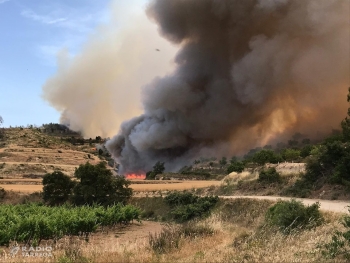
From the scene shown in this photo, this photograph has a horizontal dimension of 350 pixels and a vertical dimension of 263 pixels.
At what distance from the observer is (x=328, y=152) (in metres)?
22.2

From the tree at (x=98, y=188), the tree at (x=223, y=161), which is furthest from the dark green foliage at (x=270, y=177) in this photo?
the tree at (x=223, y=161)

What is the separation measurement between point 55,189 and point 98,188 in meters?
6.51

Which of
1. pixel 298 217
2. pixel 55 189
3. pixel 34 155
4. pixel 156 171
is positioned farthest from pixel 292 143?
pixel 34 155

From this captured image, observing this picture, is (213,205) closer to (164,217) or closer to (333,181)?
(164,217)

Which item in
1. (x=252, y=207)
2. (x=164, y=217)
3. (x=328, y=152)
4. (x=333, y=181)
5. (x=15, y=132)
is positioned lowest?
(x=164, y=217)

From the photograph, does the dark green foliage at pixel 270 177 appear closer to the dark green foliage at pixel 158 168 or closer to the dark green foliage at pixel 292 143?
the dark green foliage at pixel 158 168

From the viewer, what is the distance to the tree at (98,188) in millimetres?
31422

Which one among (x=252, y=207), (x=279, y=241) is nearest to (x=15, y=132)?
(x=252, y=207)

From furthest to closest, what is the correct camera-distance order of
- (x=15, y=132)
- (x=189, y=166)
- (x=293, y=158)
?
(x=15, y=132)
(x=189, y=166)
(x=293, y=158)

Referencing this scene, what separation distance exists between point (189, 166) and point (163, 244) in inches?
2316

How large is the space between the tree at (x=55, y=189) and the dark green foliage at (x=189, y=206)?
13858mm

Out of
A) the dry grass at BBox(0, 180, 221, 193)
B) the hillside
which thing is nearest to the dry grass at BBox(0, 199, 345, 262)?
the dry grass at BBox(0, 180, 221, 193)

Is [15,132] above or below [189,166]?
above

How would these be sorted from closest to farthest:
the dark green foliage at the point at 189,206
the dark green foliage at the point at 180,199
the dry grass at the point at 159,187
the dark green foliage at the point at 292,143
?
the dark green foliage at the point at 189,206 < the dark green foliage at the point at 180,199 < the dry grass at the point at 159,187 < the dark green foliage at the point at 292,143
